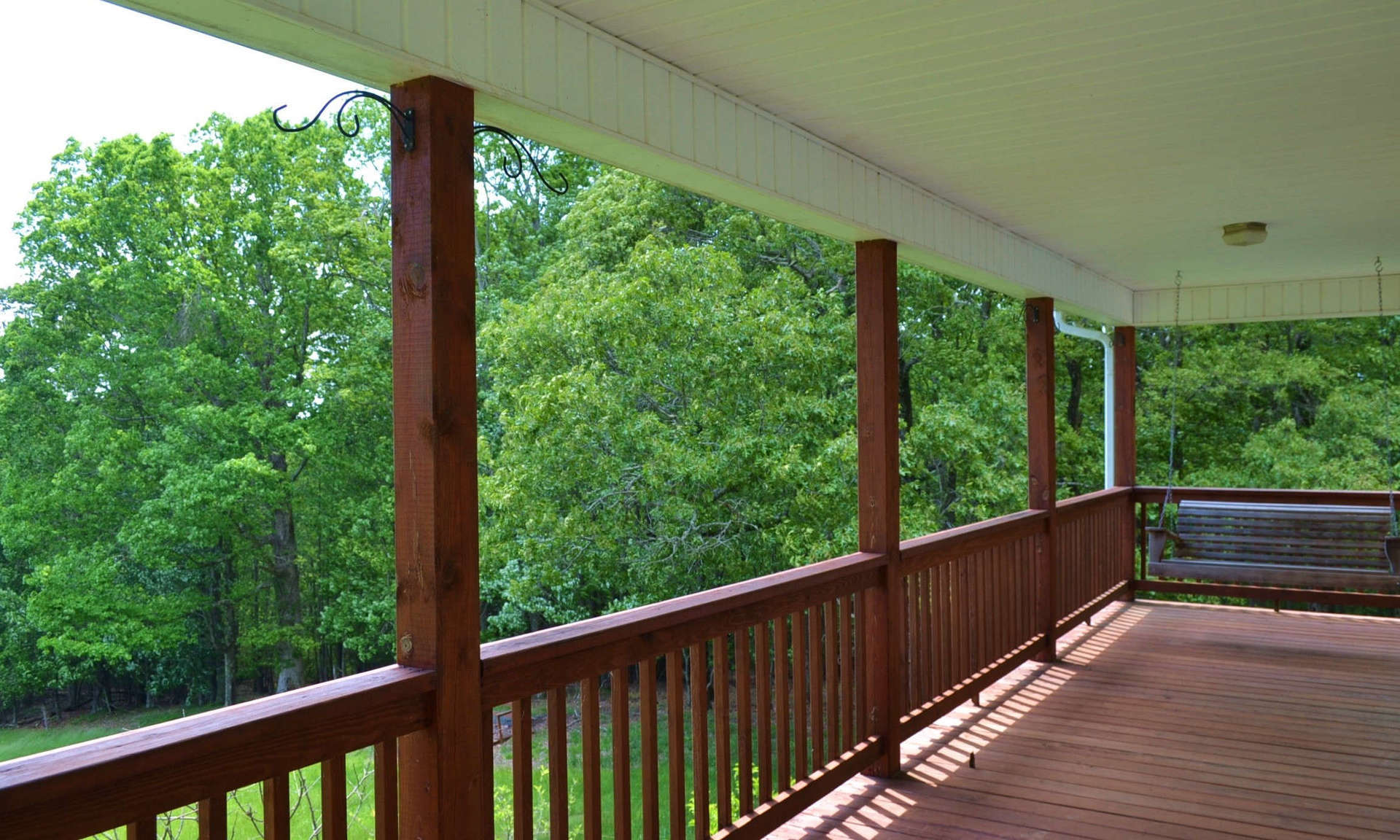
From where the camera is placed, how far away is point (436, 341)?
2.04 meters

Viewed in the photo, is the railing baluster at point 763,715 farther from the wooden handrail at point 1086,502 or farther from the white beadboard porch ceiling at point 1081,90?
the wooden handrail at point 1086,502

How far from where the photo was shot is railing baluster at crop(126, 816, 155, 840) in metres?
1.60

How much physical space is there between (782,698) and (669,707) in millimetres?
576

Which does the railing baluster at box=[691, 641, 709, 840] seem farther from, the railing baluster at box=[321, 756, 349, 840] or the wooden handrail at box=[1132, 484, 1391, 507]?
the wooden handrail at box=[1132, 484, 1391, 507]

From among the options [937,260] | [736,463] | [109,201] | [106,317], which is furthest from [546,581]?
[109,201]

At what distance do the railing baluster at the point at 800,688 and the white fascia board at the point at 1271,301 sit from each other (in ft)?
17.5

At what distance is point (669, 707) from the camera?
3.07 meters

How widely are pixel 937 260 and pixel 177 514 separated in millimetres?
13787

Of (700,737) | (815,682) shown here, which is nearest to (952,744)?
(815,682)

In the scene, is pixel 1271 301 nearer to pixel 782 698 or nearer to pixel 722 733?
pixel 782 698

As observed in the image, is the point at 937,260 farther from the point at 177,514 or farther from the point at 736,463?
the point at 177,514

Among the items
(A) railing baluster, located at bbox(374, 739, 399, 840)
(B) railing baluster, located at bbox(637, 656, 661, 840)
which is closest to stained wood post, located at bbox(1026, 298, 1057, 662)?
(B) railing baluster, located at bbox(637, 656, 661, 840)

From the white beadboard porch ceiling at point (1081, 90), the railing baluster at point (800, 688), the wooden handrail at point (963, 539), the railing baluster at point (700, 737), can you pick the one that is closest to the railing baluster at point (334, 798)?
the railing baluster at point (700, 737)

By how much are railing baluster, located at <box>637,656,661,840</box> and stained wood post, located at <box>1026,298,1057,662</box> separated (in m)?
3.65
